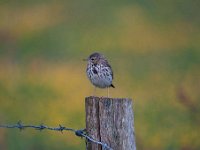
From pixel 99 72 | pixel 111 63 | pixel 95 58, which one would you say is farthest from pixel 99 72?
pixel 111 63

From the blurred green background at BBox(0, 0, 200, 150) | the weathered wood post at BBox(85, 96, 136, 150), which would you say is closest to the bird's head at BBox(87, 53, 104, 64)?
the blurred green background at BBox(0, 0, 200, 150)

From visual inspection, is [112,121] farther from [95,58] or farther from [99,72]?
[95,58]

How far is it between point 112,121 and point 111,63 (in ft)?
11.8

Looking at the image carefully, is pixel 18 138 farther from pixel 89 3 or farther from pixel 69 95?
pixel 89 3

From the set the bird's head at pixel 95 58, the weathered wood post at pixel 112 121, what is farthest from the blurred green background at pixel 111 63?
the weathered wood post at pixel 112 121

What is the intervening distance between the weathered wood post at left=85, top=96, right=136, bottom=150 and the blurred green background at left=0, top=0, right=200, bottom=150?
10.8 ft

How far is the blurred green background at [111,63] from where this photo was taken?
7168mm

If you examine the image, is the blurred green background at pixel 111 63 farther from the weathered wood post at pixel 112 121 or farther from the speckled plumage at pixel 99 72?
the weathered wood post at pixel 112 121

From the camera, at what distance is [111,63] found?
715 cm

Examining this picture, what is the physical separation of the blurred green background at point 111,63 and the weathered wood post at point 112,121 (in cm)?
330

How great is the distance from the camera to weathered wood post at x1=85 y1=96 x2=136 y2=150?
11.7ft

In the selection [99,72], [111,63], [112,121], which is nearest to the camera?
[112,121]

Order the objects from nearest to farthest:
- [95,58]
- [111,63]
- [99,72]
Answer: [99,72] < [95,58] < [111,63]

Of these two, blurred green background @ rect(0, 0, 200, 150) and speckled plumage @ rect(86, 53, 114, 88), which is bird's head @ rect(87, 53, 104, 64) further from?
blurred green background @ rect(0, 0, 200, 150)
